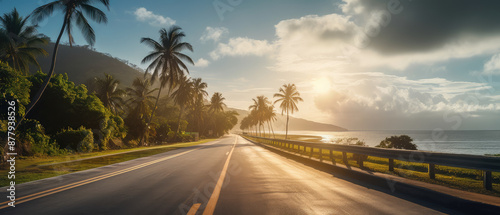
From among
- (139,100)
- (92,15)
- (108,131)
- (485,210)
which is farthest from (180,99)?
(485,210)

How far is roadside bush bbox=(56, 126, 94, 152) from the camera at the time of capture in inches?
861

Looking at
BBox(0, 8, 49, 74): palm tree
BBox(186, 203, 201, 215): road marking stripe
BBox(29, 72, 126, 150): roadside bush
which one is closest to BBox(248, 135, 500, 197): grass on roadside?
BBox(186, 203, 201, 215): road marking stripe

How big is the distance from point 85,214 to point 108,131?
27835mm

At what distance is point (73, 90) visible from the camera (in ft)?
89.5

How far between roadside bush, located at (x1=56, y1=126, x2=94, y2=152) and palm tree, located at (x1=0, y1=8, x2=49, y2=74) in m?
11.7

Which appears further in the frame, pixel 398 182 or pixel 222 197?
pixel 398 182

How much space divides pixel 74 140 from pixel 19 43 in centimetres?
1748

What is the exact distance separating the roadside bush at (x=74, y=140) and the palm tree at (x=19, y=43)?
38.5 ft

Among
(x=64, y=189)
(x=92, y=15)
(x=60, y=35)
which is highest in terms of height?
(x=92, y=15)

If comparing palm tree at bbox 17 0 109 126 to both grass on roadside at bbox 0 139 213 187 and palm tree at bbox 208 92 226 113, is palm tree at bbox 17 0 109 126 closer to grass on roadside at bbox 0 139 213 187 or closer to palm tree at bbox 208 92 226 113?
grass on roadside at bbox 0 139 213 187

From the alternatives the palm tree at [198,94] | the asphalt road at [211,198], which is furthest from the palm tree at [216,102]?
the asphalt road at [211,198]

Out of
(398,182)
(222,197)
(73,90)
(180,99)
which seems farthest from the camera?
(180,99)

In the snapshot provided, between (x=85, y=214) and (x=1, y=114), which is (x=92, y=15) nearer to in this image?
(x=1, y=114)

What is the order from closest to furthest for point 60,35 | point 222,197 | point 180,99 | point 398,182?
point 222,197, point 398,182, point 60,35, point 180,99
